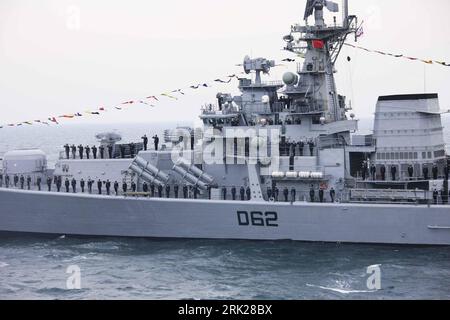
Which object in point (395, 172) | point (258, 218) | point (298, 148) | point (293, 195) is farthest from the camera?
point (298, 148)

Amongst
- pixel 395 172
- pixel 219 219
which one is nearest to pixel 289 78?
pixel 395 172

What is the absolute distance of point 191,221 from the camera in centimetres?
2456

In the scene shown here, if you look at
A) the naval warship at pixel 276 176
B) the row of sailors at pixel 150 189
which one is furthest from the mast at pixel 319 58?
the row of sailors at pixel 150 189

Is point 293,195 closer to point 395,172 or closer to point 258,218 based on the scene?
point 258,218

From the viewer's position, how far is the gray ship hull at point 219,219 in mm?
23016

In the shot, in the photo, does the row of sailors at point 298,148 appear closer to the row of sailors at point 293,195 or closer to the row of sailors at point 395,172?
the row of sailors at point 293,195

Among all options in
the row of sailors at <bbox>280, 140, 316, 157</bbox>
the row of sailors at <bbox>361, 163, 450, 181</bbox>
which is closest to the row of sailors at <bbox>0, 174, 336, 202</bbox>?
the row of sailors at <bbox>280, 140, 316, 157</bbox>

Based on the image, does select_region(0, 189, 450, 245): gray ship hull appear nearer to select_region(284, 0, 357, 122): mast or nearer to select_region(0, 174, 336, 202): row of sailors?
select_region(0, 174, 336, 202): row of sailors

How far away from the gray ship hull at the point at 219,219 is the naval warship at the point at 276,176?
1.7 inches

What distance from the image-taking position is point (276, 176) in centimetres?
2447

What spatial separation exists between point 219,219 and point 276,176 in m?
2.93

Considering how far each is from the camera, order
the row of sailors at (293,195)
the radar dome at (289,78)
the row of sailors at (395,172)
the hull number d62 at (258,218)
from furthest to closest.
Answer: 1. the radar dome at (289,78)
2. the hull number d62 at (258,218)
3. the row of sailors at (293,195)
4. the row of sailors at (395,172)
